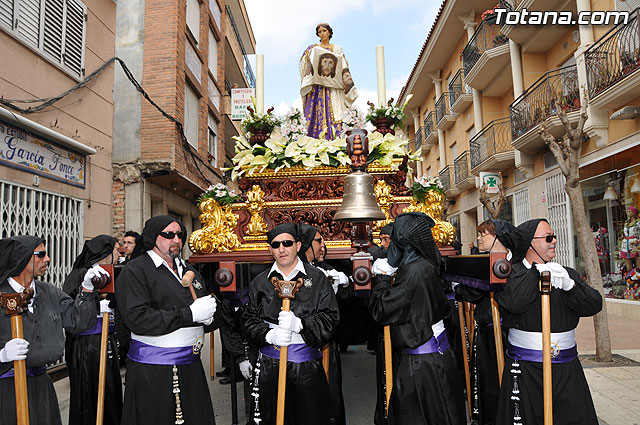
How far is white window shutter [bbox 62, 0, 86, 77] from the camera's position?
25.7 feet

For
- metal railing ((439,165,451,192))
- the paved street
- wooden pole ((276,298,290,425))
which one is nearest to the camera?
wooden pole ((276,298,290,425))

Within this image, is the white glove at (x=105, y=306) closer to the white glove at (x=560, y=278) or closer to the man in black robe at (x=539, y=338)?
the man in black robe at (x=539, y=338)

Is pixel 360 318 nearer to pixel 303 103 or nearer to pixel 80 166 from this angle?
pixel 303 103

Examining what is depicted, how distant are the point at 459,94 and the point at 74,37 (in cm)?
1620

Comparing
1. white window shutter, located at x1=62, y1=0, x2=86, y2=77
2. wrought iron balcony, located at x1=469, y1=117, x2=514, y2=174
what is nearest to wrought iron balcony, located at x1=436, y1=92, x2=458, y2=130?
wrought iron balcony, located at x1=469, y1=117, x2=514, y2=174

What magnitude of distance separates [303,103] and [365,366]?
170 inches

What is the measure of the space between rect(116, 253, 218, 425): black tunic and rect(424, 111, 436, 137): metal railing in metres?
23.7

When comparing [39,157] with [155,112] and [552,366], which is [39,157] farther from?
[552,366]

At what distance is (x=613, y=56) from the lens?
33.9 feet

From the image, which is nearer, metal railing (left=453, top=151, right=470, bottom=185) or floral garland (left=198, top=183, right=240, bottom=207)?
floral garland (left=198, top=183, right=240, bottom=207)

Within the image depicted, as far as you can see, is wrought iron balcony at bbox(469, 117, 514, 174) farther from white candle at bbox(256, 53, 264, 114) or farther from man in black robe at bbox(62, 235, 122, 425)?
man in black robe at bbox(62, 235, 122, 425)

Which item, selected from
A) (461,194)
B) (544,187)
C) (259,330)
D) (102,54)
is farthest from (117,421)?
(461,194)

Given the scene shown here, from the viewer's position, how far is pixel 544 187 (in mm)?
14094

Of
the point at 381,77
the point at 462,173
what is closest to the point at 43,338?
the point at 381,77
